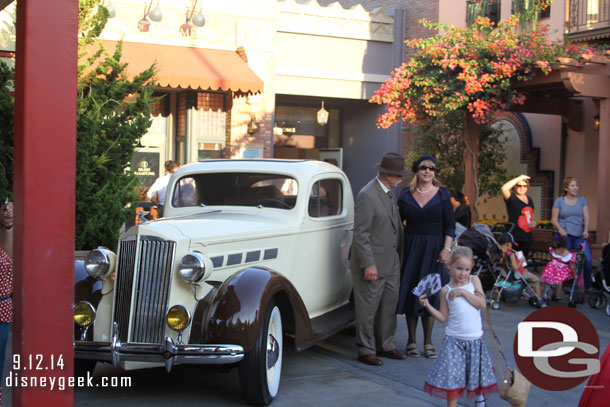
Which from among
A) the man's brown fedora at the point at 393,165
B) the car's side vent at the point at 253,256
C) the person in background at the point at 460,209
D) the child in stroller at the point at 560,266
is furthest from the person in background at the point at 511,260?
the car's side vent at the point at 253,256

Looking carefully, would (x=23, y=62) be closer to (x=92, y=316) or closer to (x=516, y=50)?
(x=92, y=316)

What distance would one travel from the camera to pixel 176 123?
17125 mm

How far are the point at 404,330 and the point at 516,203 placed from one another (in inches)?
130

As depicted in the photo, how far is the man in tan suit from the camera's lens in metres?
6.57

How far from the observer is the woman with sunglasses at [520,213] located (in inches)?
408

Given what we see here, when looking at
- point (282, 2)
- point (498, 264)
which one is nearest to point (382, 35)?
point (282, 2)

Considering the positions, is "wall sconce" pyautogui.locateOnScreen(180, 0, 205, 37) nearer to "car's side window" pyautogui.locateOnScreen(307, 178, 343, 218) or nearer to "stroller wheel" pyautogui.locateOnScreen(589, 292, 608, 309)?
"car's side window" pyautogui.locateOnScreen(307, 178, 343, 218)

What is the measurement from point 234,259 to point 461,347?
74.9 inches

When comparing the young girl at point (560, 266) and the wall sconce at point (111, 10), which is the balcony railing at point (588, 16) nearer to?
the young girl at point (560, 266)

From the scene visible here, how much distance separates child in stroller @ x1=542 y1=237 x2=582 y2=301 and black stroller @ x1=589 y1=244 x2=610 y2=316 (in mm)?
318

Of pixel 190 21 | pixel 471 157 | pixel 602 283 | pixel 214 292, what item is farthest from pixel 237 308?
pixel 190 21

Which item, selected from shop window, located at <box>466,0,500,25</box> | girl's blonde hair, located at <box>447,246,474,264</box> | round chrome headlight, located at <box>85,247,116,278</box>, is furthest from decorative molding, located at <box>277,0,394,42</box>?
girl's blonde hair, located at <box>447,246,474,264</box>

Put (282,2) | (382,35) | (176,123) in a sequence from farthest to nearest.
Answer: (382,35)
(282,2)
(176,123)

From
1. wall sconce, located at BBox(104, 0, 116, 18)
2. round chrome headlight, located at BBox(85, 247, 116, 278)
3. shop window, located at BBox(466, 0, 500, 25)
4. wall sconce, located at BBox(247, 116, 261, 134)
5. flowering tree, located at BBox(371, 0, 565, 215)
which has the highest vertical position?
shop window, located at BBox(466, 0, 500, 25)
